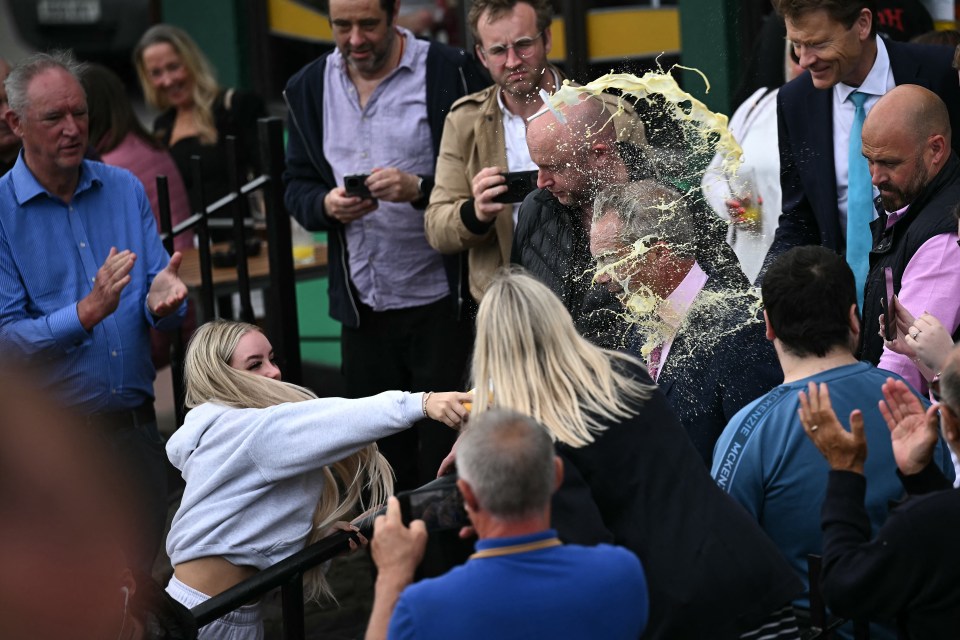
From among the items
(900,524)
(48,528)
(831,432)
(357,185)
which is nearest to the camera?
(48,528)

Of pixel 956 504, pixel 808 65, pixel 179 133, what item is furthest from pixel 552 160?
pixel 179 133

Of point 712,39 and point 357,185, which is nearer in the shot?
point 357,185

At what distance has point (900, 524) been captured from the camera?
2.56m

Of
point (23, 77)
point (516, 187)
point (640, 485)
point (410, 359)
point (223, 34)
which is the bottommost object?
point (410, 359)

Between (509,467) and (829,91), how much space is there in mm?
2501

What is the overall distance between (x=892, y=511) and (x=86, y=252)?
9.72 ft

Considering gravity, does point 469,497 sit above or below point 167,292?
below

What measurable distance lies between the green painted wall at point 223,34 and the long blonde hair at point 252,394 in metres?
5.39

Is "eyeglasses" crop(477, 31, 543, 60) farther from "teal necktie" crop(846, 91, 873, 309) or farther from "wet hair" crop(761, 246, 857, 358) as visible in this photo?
"wet hair" crop(761, 246, 857, 358)

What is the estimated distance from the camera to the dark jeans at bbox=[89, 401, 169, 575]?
178 inches

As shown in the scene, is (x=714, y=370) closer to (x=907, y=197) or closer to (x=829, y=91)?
(x=907, y=197)

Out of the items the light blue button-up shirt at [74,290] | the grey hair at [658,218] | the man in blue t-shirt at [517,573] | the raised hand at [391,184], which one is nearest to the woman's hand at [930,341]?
the grey hair at [658,218]

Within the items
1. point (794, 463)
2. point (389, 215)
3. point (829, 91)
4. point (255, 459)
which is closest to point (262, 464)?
point (255, 459)

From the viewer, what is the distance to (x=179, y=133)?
23.6 feet
